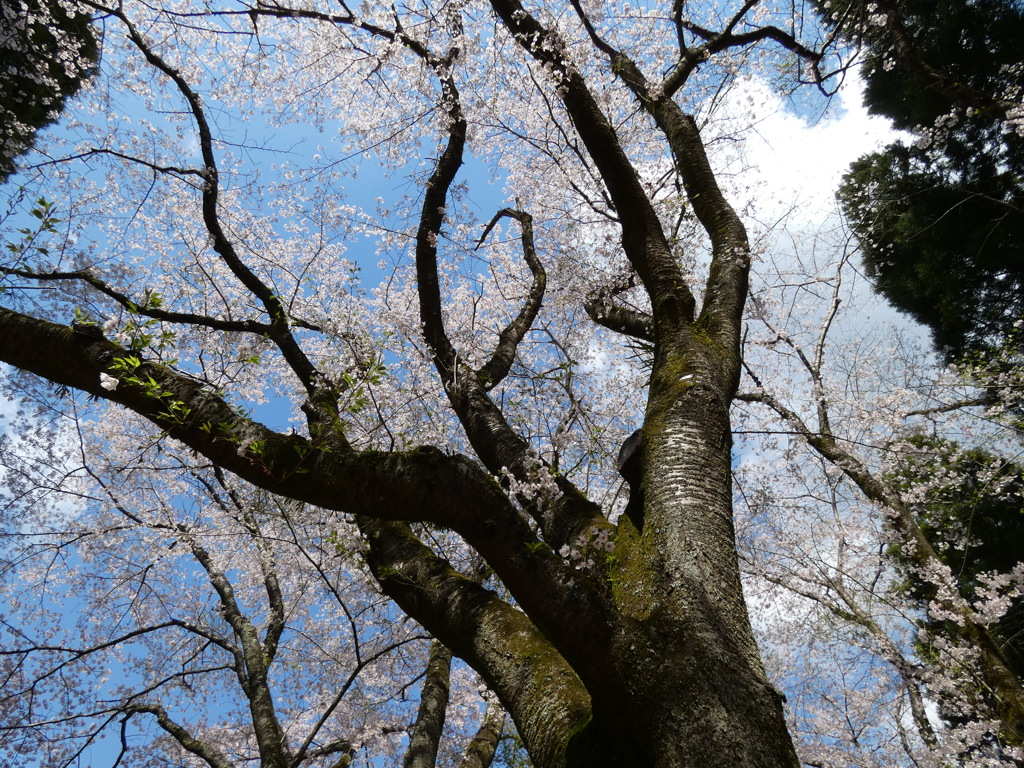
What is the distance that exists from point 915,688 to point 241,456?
725cm

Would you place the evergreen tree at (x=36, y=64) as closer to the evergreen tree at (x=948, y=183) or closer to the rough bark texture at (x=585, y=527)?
the rough bark texture at (x=585, y=527)

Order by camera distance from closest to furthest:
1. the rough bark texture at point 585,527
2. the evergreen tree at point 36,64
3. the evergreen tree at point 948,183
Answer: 1. the rough bark texture at point 585,527
2. the evergreen tree at point 36,64
3. the evergreen tree at point 948,183

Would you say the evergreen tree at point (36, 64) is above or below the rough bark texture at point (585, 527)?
above

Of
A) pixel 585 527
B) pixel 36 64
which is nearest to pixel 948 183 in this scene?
pixel 585 527

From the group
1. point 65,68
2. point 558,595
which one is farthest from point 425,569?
point 65,68

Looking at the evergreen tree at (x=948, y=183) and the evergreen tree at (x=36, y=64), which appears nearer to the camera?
the evergreen tree at (x=36, y=64)

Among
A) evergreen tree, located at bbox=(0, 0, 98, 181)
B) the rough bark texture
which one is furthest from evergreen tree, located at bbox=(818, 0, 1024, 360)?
evergreen tree, located at bbox=(0, 0, 98, 181)

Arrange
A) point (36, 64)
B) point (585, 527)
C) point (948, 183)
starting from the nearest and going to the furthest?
point (585, 527) < point (36, 64) < point (948, 183)

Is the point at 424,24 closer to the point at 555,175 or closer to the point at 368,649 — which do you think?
the point at 555,175

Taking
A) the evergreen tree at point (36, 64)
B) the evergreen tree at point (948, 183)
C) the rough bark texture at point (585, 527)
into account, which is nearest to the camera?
the rough bark texture at point (585, 527)

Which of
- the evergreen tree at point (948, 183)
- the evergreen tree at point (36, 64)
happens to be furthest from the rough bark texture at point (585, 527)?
the evergreen tree at point (36, 64)

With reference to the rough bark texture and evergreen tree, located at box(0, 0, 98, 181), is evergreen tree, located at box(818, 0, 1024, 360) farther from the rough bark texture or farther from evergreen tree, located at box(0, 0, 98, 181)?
evergreen tree, located at box(0, 0, 98, 181)

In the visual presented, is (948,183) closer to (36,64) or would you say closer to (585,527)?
(585,527)

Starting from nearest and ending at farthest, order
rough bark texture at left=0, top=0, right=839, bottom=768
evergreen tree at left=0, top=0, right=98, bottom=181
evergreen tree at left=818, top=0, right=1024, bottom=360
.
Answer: rough bark texture at left=0, top=0, right=839, bottom=768
evergreen tree at left=0, top=0, right=98, bottom=181
evergreen tree at left=818, top=0, right=1024, bottom=360
